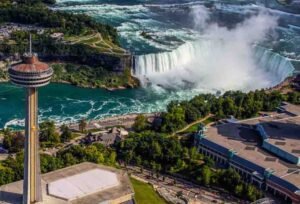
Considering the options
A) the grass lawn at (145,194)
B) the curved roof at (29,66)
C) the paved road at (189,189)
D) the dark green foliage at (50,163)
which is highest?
the curved roof at (29,66)

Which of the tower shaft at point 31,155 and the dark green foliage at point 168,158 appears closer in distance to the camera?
the tower shaft at point 31,155

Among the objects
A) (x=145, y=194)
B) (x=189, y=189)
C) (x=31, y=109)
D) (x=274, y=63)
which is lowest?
(x=189, y=189)

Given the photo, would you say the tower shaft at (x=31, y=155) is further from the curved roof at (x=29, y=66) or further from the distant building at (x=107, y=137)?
the distant building at (x=107, y=137)

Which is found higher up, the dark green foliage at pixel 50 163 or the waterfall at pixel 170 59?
A: the waterfall at pixel 170 59

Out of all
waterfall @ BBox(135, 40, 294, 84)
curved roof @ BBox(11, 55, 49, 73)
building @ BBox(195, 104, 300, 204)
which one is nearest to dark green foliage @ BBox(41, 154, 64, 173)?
curved roof @ BBox(11, 55, 49, 73)

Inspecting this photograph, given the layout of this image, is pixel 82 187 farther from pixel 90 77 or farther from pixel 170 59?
pixel 170 59

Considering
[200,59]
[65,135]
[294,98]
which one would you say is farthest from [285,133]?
[200,59]

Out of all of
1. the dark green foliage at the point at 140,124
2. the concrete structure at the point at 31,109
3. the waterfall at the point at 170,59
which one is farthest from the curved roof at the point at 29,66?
the waterfall at the point at 170,59
